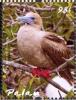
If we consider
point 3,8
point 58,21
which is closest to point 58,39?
point 58,21

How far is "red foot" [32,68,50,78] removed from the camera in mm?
3908

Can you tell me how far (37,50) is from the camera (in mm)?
3891

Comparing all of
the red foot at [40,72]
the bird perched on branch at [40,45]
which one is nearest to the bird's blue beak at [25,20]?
the bird perched on branch at [40,45]

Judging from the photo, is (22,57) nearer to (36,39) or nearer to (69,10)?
(36,39)

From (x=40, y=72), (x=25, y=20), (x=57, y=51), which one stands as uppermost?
(x=25, y=20)

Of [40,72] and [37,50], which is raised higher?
[37,50]

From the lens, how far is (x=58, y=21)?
3.89 meters

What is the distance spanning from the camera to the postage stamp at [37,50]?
3.89 m

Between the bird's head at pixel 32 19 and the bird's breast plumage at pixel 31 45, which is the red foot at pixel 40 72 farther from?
the bird's head at pixel 32 19

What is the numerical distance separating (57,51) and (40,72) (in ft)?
0.58

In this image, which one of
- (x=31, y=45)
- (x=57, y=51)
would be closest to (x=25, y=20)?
(x=31, y=45)

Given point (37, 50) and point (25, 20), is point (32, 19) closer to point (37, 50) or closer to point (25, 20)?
point (25, 20)

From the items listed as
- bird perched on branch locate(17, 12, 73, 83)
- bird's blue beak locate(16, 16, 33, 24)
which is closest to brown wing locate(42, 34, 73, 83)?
bird perched on branch locate(17, 12, 73, 83)

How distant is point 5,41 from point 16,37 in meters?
0.08
